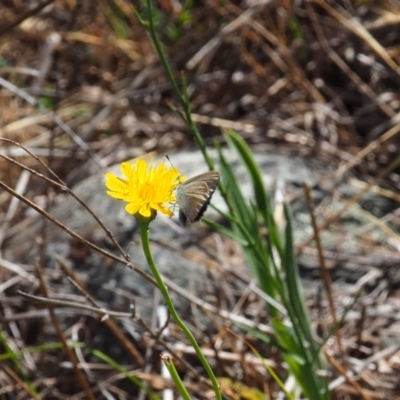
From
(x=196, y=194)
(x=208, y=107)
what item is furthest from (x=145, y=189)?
(x=208, y=107)

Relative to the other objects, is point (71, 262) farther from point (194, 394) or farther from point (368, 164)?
point (368, 164)

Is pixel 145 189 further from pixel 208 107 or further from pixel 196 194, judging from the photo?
pixel 208 107

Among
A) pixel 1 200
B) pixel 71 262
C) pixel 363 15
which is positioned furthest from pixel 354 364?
pixel 363 15

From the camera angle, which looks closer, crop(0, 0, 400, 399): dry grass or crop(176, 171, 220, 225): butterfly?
crop(176, 171, 220, 225): butterfly

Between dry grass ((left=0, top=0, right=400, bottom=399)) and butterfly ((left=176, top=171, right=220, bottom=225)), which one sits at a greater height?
dry grass ((left=0, top=0, right=400, bottom=399))

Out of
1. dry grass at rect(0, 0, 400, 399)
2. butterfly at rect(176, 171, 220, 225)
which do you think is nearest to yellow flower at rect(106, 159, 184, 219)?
butterfly at rect(176, 171, 220, 225)

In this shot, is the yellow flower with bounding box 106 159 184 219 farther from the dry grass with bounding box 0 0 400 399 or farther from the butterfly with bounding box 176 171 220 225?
the dry grass with bounding box 0 0 400 399
